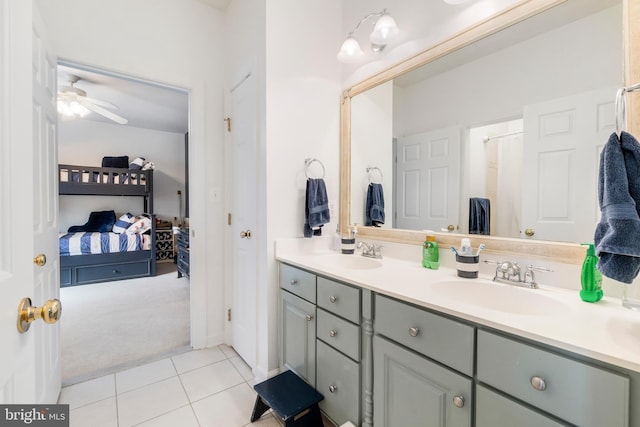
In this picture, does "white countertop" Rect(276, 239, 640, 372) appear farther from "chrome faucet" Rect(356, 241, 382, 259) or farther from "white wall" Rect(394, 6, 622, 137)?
"white wall" Rect(394, 6, 622, 137)

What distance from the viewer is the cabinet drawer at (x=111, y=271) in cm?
411

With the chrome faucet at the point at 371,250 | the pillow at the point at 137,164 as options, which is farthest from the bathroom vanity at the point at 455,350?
the pillow at the point at 137,164

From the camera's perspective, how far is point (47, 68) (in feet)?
5.06

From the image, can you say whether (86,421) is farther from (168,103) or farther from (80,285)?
(168,103)

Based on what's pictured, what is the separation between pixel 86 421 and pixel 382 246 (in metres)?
1.92

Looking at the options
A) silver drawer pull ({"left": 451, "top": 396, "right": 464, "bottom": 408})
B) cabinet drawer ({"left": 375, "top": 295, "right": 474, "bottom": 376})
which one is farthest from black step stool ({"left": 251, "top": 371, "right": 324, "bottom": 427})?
silver drawer pull ({"left": 451, "top": 396, "right": 464, "bottom": 408})

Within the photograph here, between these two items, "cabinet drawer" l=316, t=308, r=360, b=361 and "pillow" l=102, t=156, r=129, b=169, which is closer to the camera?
"cabinet drawer" l=316, t=308, r=360, b=361

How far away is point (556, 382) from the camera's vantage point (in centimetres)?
71

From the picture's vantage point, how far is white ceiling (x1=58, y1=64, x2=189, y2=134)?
3404mm

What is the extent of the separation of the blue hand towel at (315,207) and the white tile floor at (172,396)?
42.7 inches

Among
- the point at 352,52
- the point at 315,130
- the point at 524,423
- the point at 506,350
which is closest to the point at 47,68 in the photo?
the point at 315,130

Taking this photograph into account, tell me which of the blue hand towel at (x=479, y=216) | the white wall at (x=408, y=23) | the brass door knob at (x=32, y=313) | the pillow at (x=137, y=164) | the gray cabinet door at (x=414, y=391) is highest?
the white wall at (x=408, y=23)

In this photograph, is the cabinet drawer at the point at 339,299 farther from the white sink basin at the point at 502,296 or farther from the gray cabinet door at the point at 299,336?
the white sink basin at the point at 502,296

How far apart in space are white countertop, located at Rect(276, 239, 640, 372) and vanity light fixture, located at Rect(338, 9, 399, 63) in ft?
4.07
